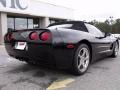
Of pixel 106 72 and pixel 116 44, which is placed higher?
pixel 116 44

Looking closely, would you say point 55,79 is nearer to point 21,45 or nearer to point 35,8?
point 21,45

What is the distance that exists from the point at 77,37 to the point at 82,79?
0.86 m

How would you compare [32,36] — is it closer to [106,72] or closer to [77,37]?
[77,37]

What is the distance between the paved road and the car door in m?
0.58

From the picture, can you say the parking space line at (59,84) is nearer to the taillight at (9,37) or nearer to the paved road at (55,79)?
the paved road at (55,79)

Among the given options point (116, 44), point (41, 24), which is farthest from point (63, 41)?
point (41, 24)

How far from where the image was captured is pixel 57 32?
10.6 feet

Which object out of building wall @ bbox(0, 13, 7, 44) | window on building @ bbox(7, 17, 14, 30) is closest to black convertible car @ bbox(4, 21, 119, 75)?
building wall @ bbox(0, 13, 7, 44)

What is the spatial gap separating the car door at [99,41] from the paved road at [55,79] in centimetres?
58

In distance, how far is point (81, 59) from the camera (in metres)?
3.71

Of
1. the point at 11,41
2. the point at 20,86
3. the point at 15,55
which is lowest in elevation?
the point at 20,86

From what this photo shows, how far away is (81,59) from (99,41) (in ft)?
3.26

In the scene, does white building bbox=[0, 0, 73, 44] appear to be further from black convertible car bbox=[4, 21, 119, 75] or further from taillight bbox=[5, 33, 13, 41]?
black convertible car bbox=[4, 21, 119, 75]

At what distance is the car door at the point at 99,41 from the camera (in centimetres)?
417
